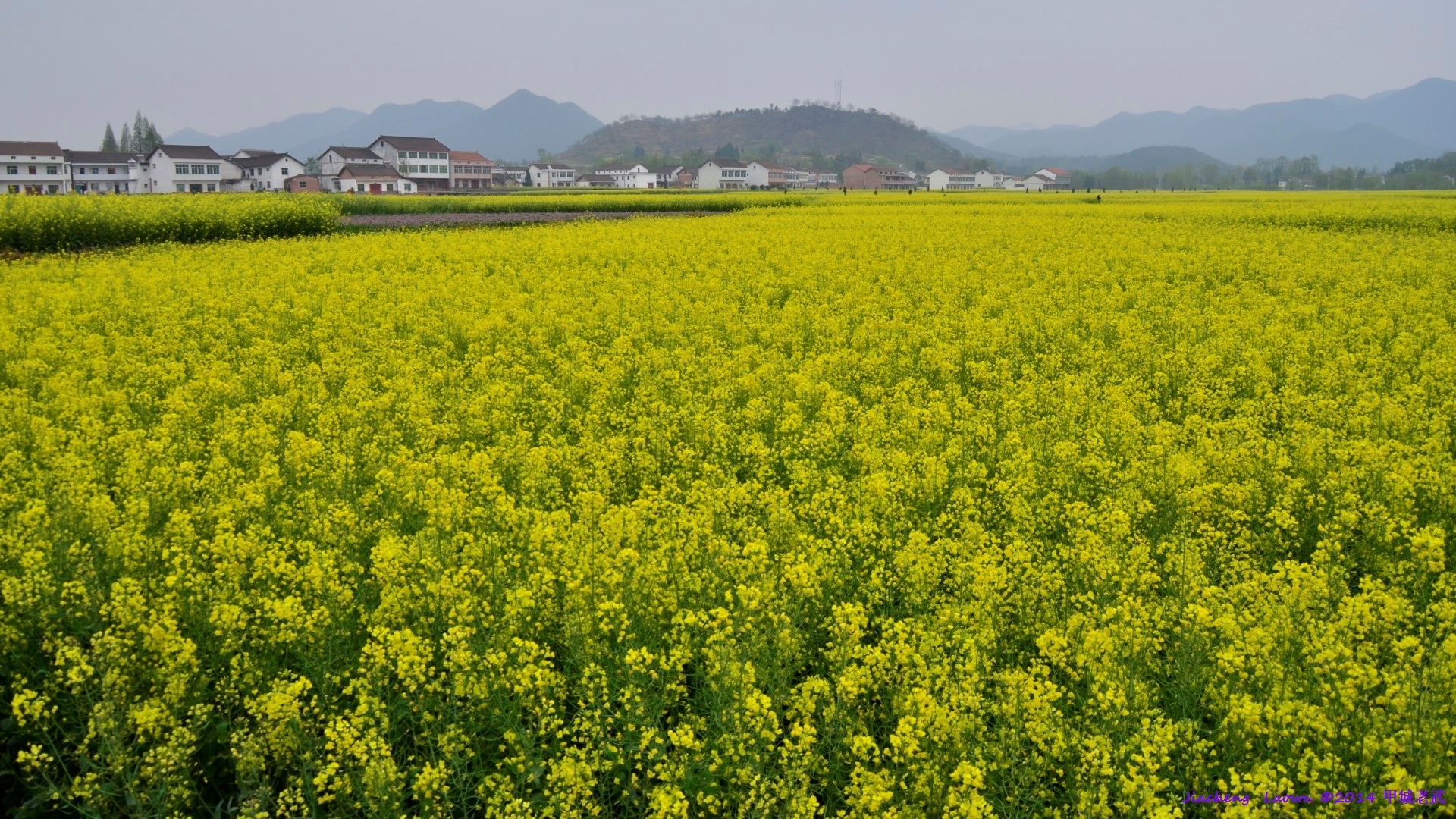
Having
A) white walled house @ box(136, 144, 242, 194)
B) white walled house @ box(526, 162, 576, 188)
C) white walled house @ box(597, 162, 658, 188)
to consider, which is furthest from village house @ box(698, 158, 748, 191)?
white walled house @ box(136, 144, 242, 194)

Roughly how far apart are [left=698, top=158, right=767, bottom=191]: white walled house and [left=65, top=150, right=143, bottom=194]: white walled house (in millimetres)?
94062

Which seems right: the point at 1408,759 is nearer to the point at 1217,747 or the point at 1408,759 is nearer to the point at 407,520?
the point at 1217,747

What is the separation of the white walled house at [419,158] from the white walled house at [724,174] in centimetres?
5442

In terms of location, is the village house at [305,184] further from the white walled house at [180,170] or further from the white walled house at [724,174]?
the white walled house at [724,174]

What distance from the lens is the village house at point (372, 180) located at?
10612 cm

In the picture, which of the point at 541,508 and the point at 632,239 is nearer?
the point at 541,508

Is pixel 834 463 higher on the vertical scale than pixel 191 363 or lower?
lower

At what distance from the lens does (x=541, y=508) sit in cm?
750

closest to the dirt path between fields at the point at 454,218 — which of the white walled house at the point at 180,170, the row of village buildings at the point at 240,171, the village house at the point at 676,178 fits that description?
the row of village buildings at the point at 240,171

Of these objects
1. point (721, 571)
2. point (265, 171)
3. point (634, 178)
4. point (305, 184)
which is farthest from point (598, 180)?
point (721, 571)

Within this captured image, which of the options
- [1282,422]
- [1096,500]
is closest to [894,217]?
[1282,422]

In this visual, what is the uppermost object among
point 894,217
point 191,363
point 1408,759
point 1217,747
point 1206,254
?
point 894,217

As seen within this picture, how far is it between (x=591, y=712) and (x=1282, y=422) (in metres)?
10.3

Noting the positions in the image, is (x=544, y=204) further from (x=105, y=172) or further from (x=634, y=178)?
(x=634, y=178)
